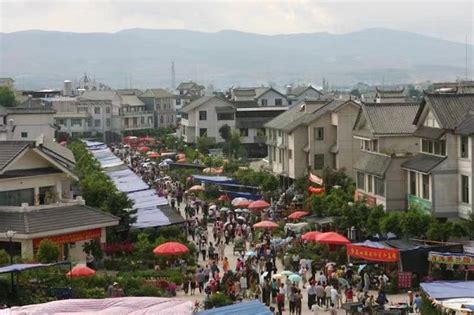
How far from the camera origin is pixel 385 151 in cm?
4222

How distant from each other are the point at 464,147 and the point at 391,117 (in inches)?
321

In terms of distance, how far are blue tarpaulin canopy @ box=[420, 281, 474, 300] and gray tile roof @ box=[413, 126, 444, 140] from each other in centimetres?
1319

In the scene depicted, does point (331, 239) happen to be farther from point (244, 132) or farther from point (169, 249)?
point (244, 132)

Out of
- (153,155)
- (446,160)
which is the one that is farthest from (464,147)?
(153,155)

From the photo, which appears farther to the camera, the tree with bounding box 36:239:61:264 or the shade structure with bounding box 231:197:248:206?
the shade structure with bounding box 231:197:248:206

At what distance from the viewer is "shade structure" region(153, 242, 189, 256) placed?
32.3m

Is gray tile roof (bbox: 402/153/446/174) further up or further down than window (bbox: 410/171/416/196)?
further up

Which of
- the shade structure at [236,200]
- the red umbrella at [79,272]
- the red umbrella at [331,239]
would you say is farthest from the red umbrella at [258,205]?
the red umbrella at [79,272]

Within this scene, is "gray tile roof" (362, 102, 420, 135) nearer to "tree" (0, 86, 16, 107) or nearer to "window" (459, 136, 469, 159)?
"window" (459, 136, 469, 159)

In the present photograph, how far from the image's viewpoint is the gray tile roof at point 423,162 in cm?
3641

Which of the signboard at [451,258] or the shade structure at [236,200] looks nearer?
the signboard at [451,258]

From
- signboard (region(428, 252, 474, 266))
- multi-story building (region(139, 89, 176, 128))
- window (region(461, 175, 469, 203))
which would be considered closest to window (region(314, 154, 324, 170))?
window (region(461, 175, 469, 203))

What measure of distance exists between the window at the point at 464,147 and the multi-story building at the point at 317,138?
15.5 meters

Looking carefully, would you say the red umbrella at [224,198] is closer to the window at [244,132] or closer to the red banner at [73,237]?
the red banner at [73,237]
